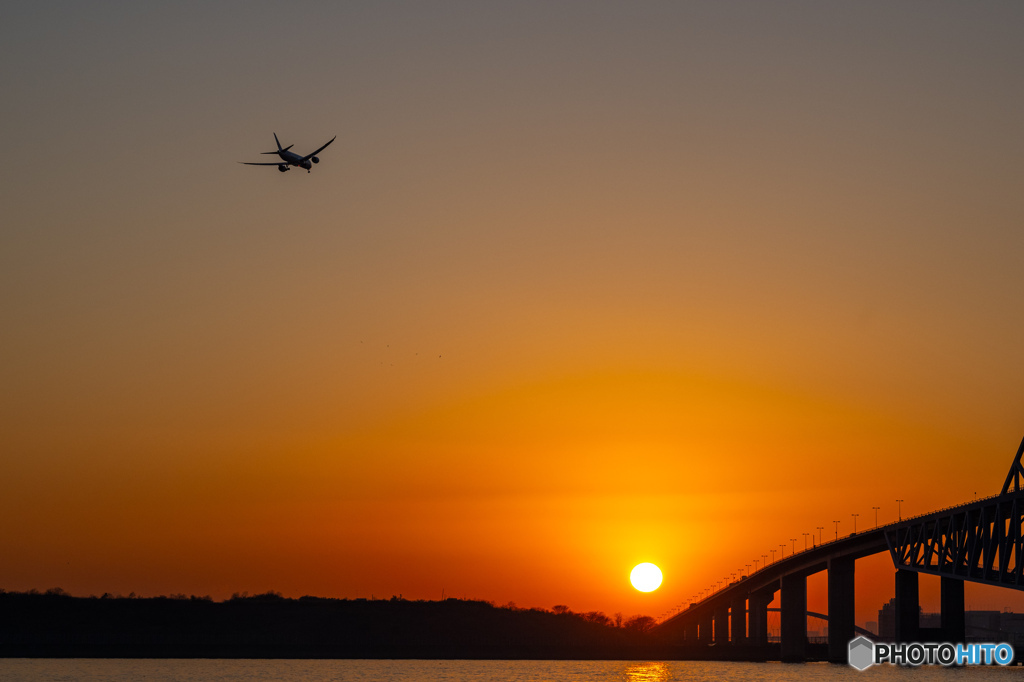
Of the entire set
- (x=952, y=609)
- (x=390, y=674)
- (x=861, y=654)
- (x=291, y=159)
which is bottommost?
(x=390, y=674)

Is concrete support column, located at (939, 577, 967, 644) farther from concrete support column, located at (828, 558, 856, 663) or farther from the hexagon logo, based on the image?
concrete support column, located at (828, 558, 856, 663)

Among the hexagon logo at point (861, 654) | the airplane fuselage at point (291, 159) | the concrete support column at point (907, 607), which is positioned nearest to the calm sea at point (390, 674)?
the hexagon logo at point (861, 654)

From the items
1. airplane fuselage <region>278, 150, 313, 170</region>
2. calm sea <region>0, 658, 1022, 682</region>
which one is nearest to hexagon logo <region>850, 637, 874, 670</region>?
calm sea <region>0, 658, 1022, 682</region>

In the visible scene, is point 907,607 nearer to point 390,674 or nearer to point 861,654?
point 861,654

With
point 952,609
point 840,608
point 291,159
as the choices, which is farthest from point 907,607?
point 291,159

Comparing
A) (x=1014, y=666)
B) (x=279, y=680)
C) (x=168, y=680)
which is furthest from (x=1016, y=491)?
(x=168, y=680)

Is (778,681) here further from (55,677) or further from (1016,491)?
(55,677)

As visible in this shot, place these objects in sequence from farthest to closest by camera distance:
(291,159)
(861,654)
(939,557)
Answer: (861,654) < (939,557) < (291,159)
